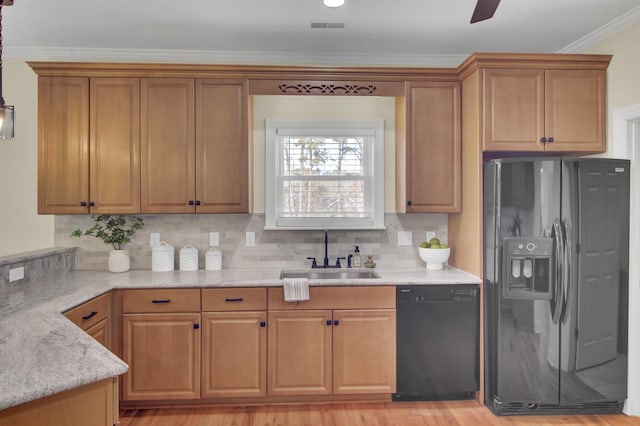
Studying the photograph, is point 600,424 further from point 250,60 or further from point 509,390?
point 250,60

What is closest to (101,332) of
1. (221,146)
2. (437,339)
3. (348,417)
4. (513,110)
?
(221,146)

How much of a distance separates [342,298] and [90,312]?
1.59m

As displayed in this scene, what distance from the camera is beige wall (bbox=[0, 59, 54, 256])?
333 centimetres

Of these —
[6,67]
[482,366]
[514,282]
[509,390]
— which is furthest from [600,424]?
[6,67]

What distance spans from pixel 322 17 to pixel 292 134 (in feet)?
3.11

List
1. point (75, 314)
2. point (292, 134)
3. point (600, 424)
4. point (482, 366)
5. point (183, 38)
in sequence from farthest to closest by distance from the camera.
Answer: point (292, 134)
point (183, 38)
point (482, 366)
point (600, 424)
point (75, 314)

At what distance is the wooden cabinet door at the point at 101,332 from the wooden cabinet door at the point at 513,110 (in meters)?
2.79

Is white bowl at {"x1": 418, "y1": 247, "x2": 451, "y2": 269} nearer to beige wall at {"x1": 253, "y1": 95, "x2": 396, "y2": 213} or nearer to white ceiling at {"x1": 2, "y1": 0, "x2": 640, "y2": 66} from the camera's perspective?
beige wall at {"x1": 253, "y1": 95, "x2": 396, "y2": 213}

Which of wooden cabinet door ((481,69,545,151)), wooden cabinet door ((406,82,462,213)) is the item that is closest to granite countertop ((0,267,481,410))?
wooden cabinet door ((406,82,462,213))

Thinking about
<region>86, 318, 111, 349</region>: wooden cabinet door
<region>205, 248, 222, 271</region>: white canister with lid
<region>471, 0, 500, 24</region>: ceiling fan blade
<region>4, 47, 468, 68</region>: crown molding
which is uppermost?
<region>4, 47, 468, 68</region>: crown molding

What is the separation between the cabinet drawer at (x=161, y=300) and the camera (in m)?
2.79

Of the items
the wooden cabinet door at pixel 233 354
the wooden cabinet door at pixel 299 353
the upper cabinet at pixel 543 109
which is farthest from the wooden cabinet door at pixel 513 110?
the wooden cabinet door at pixel 233 354

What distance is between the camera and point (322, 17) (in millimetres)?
2850

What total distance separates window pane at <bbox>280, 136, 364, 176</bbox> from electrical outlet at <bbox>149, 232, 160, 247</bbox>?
3.80 ft
